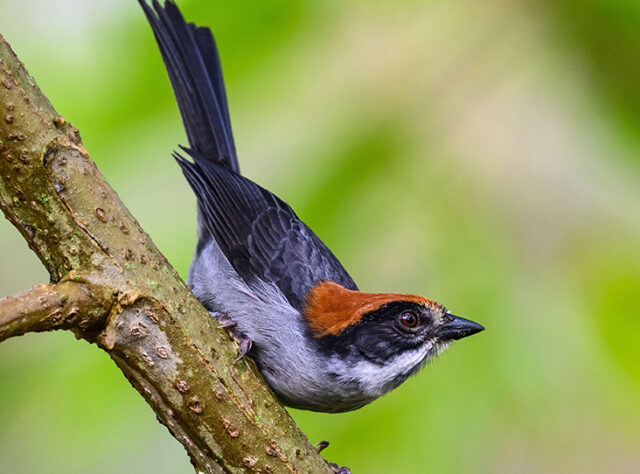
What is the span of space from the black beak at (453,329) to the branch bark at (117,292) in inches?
41.5

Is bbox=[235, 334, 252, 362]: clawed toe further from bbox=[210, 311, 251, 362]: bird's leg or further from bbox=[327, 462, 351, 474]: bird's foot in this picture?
bbox=[327, 462, 351, 474]: bird's foot

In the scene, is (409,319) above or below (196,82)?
below

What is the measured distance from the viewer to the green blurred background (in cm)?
288

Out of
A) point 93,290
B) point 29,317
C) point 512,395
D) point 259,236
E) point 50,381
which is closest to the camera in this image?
point 29,317

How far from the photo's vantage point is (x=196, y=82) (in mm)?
3910

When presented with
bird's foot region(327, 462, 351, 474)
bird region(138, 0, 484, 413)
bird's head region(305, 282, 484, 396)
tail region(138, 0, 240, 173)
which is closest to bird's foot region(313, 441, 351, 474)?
bird's foot region(327, 462, 351, 474)

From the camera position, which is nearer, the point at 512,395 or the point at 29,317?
the point at 29,317

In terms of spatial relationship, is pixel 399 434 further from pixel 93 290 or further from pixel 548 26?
pixel 548 26

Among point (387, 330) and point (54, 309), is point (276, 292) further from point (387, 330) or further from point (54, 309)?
point (54, 309)

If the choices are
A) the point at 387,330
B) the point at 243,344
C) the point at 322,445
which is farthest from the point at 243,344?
the point at 387,330

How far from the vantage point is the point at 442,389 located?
2.94m

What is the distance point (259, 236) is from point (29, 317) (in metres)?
1.81

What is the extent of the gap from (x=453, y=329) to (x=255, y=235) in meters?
1.18

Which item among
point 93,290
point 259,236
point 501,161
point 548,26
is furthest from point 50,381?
point 548,26
